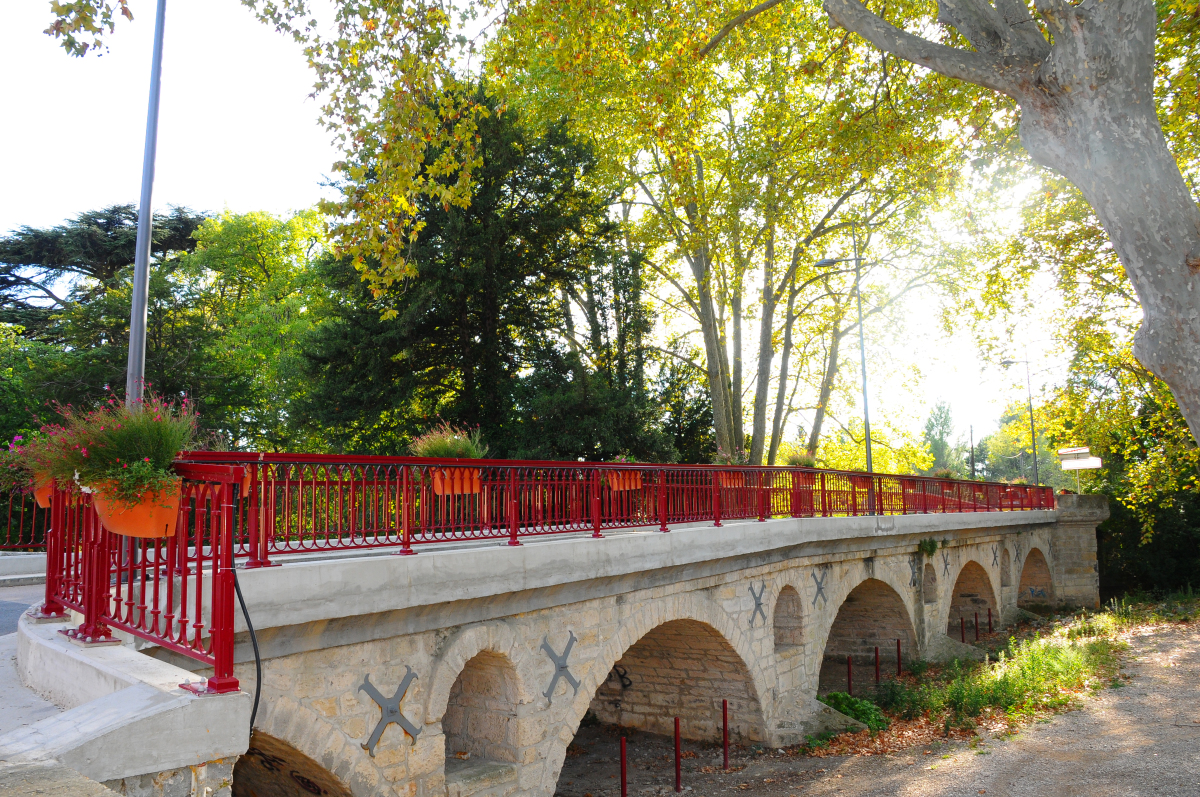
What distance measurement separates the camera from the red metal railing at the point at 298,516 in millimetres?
3832

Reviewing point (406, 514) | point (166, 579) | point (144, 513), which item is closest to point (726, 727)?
point (406, 514)

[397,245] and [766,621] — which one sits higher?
[397,245]

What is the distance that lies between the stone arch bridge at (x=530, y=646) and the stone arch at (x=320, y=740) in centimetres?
1

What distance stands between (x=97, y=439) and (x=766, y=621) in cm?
921

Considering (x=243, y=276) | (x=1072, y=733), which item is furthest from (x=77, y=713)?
(x=243, y=276)

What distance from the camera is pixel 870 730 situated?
39.8ft

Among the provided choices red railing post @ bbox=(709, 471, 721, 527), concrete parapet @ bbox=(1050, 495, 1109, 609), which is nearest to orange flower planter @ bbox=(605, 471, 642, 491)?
red railing post @ bbox=(709, 471, 721, 527)

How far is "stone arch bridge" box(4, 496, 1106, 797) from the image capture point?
502 cm

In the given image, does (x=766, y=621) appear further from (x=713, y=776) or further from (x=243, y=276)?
(x=243, y=276)

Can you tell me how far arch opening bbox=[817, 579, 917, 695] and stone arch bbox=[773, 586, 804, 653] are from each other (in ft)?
15.5

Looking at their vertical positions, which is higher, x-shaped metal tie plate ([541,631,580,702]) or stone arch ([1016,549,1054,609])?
x-shaped metal tie plate ([541,631,580,702])

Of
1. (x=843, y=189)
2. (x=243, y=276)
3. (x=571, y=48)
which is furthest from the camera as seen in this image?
(x=243, y=276)

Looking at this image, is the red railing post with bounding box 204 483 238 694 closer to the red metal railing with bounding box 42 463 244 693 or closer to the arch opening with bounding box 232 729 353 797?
the red metal railing with bounding box 42 463 244 693

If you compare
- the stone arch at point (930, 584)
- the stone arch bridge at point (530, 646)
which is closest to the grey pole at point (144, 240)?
the stone arch bridge at point (530, 646)
